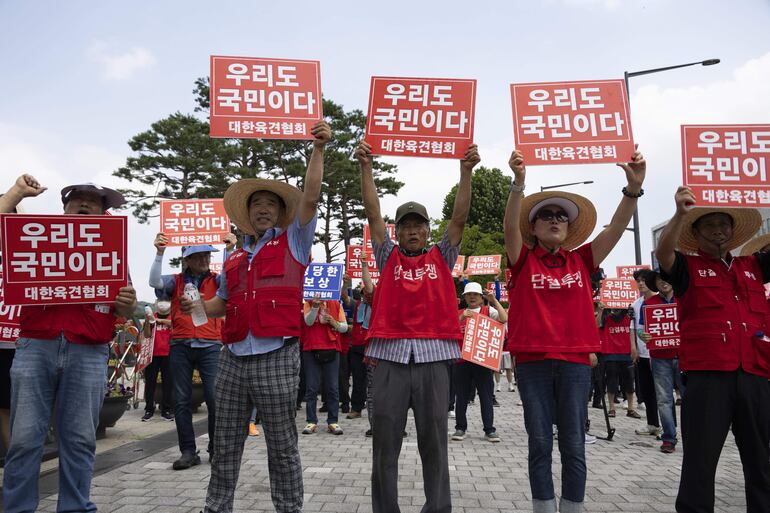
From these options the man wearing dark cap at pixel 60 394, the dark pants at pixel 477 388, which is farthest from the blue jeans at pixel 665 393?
the man wearing dark cap at pixel 60 394

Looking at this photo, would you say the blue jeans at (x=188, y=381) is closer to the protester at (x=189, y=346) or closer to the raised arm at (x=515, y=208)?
the protester at (x=189, y=346)

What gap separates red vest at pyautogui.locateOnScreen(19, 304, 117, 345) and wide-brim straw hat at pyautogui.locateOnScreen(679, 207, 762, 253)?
4103 millimetres

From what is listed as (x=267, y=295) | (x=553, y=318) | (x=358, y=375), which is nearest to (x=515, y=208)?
(x=553, y=318)

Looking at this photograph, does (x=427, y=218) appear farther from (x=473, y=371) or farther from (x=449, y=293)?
(x=473, y=371)

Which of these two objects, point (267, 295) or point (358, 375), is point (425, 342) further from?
point (358, 375)

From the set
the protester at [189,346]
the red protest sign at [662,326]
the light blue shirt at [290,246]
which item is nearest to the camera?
the light blue shirt at [290,246]

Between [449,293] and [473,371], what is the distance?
489cm

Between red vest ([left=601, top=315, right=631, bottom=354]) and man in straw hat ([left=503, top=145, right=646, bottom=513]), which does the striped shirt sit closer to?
man in straw hat ([left=503, top=145, right=646, bottom=513])

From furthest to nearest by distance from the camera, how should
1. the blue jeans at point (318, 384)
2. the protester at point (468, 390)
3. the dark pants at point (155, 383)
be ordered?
the dark pants at point (155, 383)
the blue jeans at point (318, 384)
the protester at point (468, 390)

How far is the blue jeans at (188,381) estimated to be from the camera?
6.03m

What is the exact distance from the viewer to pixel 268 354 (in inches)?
147

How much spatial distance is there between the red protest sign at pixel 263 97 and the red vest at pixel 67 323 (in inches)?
72.8

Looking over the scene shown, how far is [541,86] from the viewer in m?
4.87

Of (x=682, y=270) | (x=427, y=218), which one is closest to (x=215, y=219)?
(x=427, y=218)
